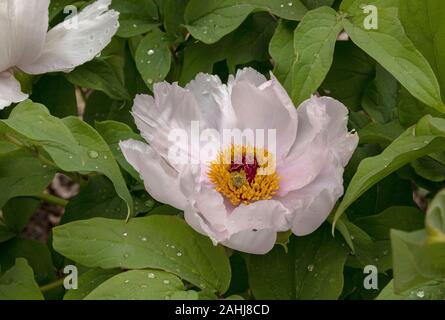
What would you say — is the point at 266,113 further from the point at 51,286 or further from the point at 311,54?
the point at 51,286

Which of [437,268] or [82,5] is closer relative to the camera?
[437,268]

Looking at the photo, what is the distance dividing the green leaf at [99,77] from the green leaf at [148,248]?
27 centimetres

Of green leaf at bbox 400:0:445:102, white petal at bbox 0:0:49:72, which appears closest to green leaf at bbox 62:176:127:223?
white petal at bbox 0:0:49:72

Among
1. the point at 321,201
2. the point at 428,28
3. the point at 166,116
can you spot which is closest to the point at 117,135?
the point at 166,116

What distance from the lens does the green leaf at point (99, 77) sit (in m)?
1.21

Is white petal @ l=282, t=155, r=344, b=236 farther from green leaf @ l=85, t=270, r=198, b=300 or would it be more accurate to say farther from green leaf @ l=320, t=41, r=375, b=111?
green leaf @ l=320, t=41, r=375, b=111

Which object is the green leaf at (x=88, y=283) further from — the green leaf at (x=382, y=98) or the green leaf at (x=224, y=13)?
the green leaf at (x=382, y=98)

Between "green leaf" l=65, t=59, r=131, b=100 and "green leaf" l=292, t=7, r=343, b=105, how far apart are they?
1.03 feet

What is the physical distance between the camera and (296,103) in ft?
3.34

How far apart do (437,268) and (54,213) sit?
1690mm

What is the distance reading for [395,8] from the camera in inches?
41.5

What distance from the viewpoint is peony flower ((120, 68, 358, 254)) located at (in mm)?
951
